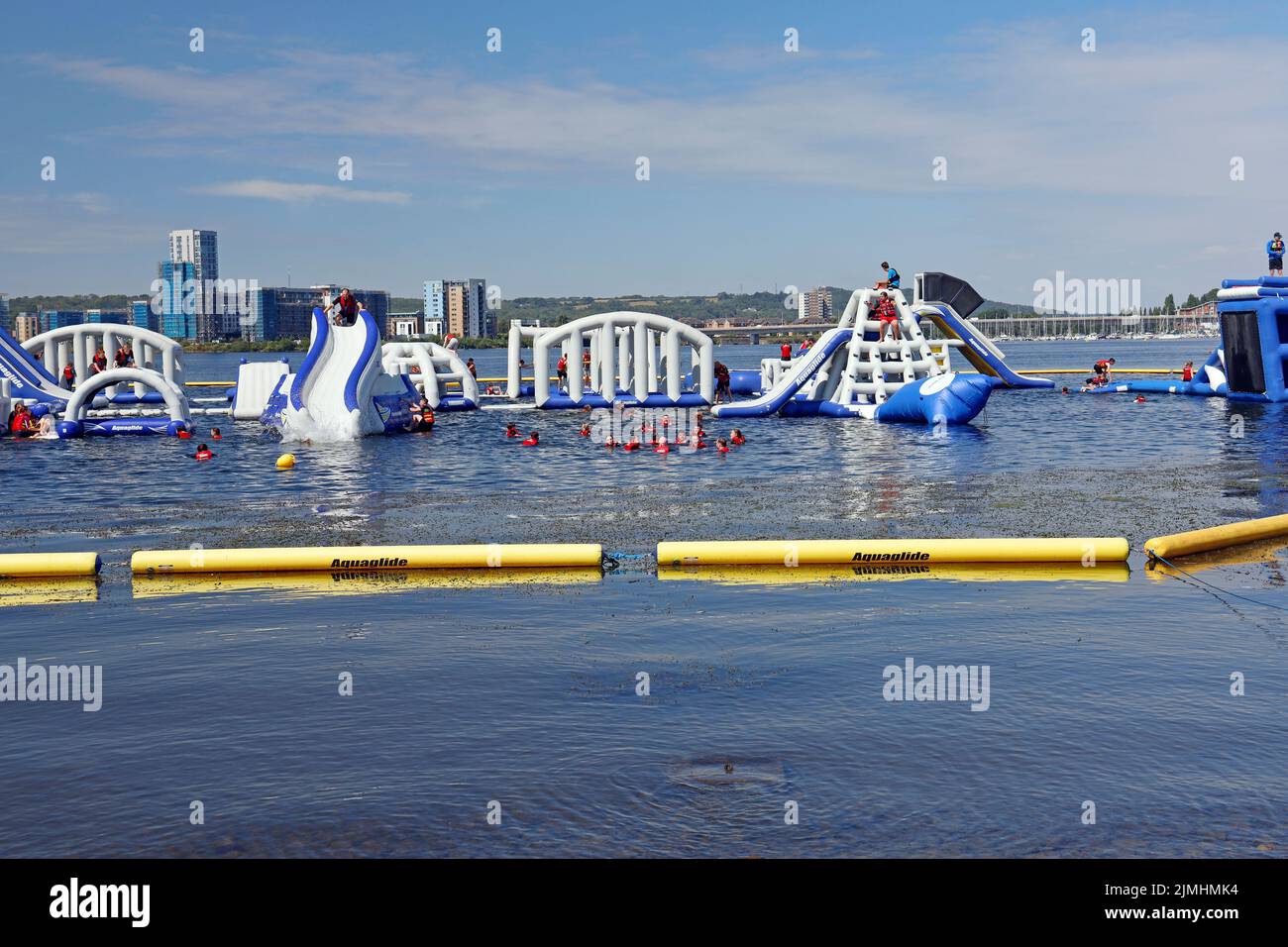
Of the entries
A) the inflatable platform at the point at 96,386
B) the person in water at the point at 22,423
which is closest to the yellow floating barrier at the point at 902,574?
the inflatable platform at the point at 96,386

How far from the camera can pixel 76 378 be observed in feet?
183

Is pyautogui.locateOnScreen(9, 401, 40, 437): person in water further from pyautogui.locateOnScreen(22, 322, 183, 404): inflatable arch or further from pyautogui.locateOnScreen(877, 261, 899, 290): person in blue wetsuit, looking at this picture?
pyautogui.locateOnScreen(877, 261, 899, 290): person in blue wetsuit

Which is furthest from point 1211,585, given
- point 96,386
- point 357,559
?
point 96,386

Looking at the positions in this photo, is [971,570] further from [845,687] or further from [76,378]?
[76,378]

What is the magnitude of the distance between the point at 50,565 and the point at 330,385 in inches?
964

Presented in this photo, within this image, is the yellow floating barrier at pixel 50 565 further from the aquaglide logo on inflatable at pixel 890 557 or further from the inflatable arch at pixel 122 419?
the inflatable arch at pixel 122 419

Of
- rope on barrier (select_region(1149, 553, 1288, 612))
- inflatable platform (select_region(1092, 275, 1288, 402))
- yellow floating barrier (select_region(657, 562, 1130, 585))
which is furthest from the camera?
inflatable platform (select_region(1092, 275, 1288, 402))

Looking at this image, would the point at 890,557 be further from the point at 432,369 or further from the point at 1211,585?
the point at 432,369

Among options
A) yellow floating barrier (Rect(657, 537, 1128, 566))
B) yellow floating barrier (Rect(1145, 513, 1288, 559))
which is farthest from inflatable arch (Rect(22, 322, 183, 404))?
yellow floating barrier (Rect(1145, 513, 1288, 559))

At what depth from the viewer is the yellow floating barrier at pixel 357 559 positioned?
16.9 meters

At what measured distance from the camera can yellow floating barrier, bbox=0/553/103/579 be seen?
16969 mm

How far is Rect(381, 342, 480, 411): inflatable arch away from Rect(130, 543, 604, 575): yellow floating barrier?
3568cm
